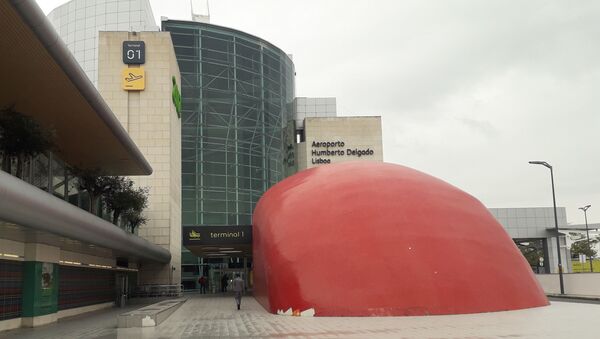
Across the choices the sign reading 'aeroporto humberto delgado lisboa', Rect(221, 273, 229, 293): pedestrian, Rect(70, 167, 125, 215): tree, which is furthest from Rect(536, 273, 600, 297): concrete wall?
the sign reading 'aeroporto humberto delgado lisboa'

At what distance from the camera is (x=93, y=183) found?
68.3 ft

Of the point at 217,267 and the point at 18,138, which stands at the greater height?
the point at 18,138

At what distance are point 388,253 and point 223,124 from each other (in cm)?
3102

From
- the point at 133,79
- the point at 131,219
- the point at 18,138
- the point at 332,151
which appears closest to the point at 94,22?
the point at 133,79

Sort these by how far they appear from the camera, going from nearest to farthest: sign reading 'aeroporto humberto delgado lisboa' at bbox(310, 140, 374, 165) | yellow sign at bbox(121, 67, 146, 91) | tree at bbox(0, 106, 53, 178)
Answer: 1. tree at bbox(0, 106, 53, 178)
2. yellow sign at bbox(121, 67, 146, 91)
3. sign reading 'aeroporto humberto delgado lisboa' at bbox(310, 140, 374, 165)

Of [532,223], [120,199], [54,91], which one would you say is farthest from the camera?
[532,223]

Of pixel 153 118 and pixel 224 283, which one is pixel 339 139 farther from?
pixel 153 118

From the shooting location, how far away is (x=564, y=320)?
1388 cm

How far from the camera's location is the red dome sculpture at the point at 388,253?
16.2 metres

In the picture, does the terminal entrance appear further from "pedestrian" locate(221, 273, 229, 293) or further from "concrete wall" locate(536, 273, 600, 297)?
"concrete wall" locate(536, 273, 600, 297)

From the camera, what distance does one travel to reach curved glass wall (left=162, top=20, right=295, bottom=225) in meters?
44.2

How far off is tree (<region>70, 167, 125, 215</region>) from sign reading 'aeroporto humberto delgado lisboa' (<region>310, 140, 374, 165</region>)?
3477 centimetres

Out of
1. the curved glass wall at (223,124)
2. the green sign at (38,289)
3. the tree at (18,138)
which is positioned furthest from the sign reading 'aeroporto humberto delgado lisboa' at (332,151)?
the tree at (18,138)

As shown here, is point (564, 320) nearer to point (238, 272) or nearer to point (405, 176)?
point (405, 176)
